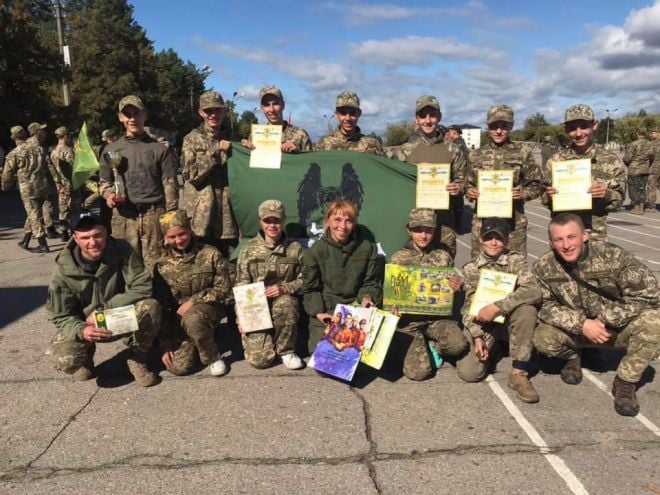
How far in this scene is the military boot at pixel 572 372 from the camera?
4109 millimetres

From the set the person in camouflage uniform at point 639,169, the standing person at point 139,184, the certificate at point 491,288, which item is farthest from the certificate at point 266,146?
the person in camouflage uniform at point 639,169

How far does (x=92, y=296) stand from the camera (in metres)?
4.16

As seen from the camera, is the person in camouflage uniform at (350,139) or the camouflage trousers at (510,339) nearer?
the camouflage trousers at (510,339)

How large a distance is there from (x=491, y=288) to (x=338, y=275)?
1.23 m

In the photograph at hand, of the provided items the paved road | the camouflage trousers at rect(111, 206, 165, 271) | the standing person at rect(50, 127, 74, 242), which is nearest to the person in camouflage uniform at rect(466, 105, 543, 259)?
the paved road

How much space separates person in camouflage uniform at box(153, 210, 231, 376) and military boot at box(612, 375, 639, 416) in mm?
2953

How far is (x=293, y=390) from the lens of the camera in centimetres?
406

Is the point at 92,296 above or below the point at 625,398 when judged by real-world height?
above

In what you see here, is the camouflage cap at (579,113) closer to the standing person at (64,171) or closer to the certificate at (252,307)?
the certificate at (252,307)

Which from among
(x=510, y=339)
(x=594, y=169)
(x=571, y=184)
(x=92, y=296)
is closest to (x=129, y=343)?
(x=92, y=296)

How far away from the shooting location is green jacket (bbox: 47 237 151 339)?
4.02m

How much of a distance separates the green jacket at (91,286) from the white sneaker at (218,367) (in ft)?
2.54

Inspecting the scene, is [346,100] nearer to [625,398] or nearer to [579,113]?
[579,113]

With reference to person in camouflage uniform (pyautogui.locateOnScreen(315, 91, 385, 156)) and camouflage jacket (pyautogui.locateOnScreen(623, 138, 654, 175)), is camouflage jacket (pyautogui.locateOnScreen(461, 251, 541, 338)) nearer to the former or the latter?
person in camouflage uniform (pyautogui.locateOnScreen(315, 91, 385, 156))
